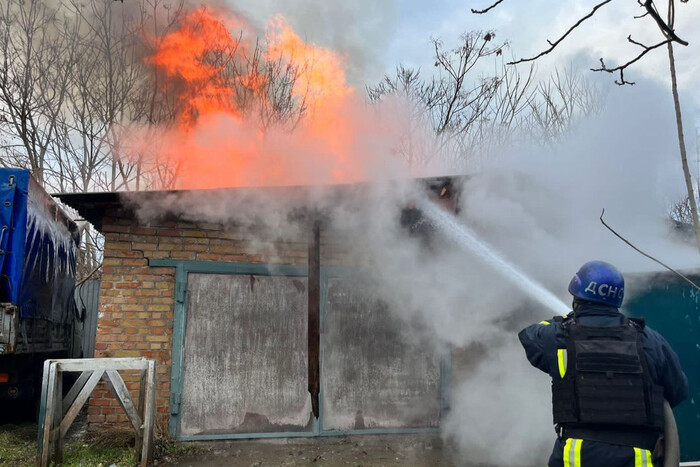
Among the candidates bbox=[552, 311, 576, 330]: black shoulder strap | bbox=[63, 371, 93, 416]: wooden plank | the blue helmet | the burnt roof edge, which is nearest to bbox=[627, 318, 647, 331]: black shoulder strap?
the blue helmet

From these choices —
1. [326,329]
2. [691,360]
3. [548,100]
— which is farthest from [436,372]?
[548,100]

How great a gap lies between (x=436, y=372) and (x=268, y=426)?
223 cm

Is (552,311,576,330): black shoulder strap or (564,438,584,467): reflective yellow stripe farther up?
(552,311,576,330): black shoulder strap

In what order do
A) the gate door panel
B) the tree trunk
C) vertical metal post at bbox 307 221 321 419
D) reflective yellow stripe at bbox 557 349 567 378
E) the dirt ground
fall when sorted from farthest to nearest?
the gate door panel, vertical metal post at bbox 307 221 321 419, the dirt ground, reflective yellow stripe at bbox 557 349 567 378, the tree trunk

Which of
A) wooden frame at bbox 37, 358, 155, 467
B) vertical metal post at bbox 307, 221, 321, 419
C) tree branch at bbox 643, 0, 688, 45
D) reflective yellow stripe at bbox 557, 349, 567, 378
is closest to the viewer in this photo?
tree branch at bbox 643, 0, 688, 45

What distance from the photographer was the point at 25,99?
13391 mm

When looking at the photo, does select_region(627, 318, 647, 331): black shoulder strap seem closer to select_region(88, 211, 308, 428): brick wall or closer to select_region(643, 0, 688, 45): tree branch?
select_region(643, 0, 688, 45): tree branch

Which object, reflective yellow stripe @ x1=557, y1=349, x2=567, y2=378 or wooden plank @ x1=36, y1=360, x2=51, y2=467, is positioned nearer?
reflective yellow stripe @ x1=557, y1=349, x2=567, y2=378

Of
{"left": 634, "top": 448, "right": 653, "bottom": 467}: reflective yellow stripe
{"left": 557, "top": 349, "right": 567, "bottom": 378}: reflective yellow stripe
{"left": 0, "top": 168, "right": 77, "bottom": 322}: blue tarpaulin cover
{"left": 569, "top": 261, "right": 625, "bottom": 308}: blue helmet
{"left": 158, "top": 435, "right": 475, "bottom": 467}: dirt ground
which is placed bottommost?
{"left": 158, "top": 435, "right": 475, "bottom": 467}: dirt ground

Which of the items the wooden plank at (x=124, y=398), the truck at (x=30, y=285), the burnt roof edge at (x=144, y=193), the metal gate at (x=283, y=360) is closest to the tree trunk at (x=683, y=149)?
the burnt roof edge at (x=144, y=193)

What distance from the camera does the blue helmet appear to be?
2.95 meters

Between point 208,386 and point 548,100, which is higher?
point 548,100

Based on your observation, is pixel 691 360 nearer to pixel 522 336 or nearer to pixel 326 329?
pixel 522 336

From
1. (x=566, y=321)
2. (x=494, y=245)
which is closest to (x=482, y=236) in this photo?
(x=494, y=245)
